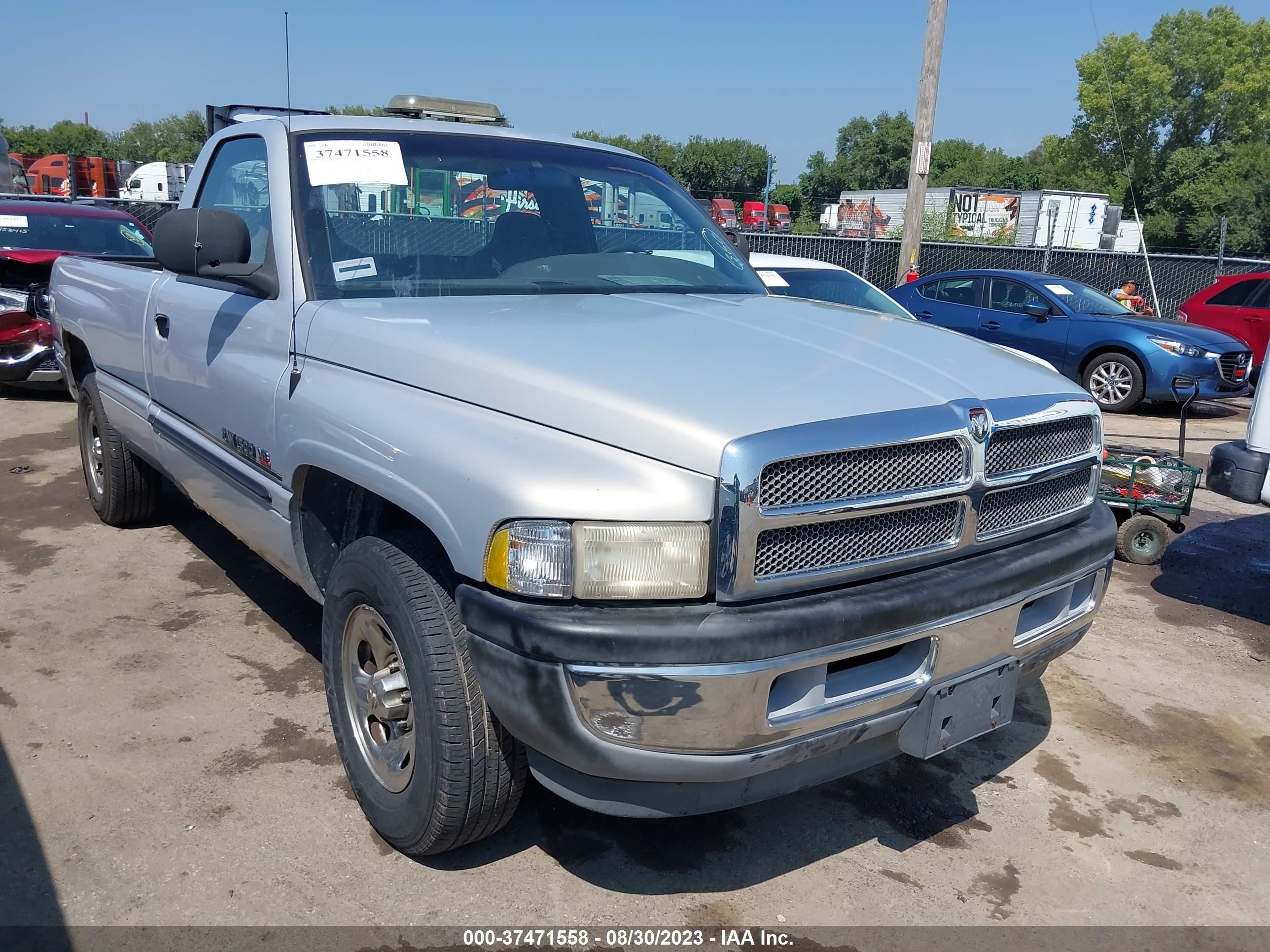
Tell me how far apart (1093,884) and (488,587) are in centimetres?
194

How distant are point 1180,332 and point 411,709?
11.1 m

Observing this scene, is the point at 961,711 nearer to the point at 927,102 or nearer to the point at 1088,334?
the point at 1088,334

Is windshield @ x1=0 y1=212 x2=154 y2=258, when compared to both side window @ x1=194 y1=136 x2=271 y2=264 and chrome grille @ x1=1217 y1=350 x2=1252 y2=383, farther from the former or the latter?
chrome grille @ x1=1217 y1=350 x2=1252 y2=383

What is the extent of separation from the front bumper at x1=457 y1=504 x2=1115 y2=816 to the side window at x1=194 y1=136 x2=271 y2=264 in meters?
1.82

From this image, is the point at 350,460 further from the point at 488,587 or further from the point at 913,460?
the point at 913,460

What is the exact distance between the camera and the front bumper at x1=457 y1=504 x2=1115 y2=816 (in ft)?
6.87

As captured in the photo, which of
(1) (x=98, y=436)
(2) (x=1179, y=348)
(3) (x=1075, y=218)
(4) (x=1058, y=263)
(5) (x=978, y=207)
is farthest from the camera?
(5) (x=978, y=207)

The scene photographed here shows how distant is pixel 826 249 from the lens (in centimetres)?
2050

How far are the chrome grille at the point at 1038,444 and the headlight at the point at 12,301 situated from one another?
893 centimetres

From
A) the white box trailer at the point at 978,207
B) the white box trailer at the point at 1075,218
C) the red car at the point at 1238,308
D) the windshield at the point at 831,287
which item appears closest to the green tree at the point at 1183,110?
the white box trailer at the point at 978,207

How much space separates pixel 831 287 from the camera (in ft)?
27.2

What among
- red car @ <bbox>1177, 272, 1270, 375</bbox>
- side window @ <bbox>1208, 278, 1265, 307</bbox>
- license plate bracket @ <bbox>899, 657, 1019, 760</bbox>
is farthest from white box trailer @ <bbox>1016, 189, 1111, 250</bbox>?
license plate bracket @ <bbox>899, 657, 1019, 760</bbox>

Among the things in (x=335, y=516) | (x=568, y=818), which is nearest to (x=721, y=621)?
(x=568, y=818)

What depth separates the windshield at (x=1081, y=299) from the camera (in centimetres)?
1172
